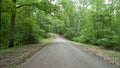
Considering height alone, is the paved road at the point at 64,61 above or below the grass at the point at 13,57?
below

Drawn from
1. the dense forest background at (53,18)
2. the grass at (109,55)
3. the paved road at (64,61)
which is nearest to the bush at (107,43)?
the dense forest background at (53,18)

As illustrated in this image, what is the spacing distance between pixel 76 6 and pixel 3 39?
3149 cm

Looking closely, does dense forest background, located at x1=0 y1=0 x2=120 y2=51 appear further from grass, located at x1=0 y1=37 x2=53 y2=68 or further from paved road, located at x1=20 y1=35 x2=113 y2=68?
paved road, located at x1=20 y1=35 x2=113 y2=68

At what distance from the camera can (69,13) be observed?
5378 centimetres

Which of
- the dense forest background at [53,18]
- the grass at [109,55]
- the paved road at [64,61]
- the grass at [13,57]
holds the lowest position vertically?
the grass at [109,55]

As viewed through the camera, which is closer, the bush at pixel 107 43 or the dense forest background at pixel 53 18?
the bush at pixel 107 43

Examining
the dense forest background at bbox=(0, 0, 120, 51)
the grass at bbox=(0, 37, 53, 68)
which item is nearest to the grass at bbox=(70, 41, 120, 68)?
the dense forest background at bbox=(0, 0, 120, 51)

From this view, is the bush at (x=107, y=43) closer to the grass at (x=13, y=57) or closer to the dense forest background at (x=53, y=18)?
the dense forest background at (x=53, y=18)

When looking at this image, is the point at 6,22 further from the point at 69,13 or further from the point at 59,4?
the point at 69,13

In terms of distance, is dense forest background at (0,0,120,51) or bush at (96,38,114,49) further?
dense forest background at (0,0,120,51)

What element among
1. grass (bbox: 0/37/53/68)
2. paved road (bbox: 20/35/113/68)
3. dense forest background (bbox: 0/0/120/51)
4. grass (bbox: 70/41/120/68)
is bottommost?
grass (bbox: 70/41/120/68)

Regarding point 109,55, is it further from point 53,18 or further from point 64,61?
point 53,18

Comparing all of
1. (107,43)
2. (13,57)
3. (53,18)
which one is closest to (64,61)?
(13,57)

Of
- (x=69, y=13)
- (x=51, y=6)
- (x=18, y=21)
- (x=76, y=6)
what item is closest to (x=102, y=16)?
(x=51, y=6)
